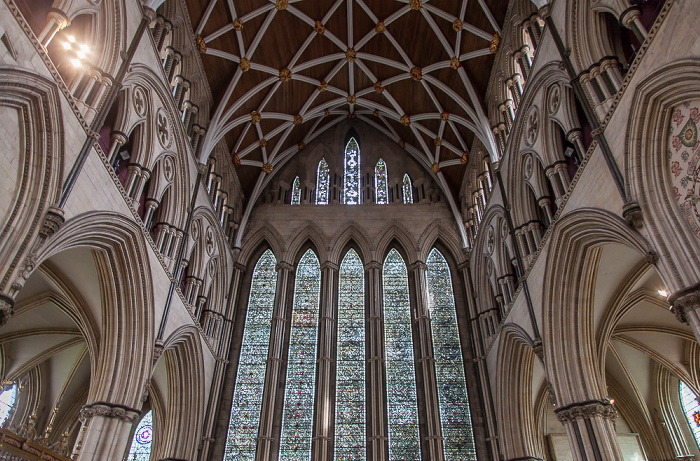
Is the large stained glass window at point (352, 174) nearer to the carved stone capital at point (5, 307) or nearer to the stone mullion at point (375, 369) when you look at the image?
the stone mullion at point (375, 369)

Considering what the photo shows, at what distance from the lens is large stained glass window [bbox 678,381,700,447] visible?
13742mm

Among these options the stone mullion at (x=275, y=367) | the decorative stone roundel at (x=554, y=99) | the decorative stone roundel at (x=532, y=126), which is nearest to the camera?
the decorative stone roundel at (x=554, y=99)

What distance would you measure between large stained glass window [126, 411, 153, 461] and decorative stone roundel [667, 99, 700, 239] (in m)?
14.0

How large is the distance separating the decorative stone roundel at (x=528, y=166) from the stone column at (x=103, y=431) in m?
10.1

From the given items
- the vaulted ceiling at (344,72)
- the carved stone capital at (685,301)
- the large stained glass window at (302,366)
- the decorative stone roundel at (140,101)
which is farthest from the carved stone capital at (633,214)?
the large stained glass window at (302,366)

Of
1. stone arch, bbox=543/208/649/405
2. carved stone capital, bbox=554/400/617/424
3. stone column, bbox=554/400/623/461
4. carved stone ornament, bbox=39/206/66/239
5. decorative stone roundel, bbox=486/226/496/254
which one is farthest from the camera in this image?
decorative stone roundel, bbox=486/226/496/254

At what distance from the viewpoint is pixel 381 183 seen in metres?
19.3

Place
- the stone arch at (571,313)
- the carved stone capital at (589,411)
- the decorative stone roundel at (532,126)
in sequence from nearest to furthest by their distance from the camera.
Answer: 1. the carved stone capital at (589,411)
2. the stone arch at (571,313)
3. the decorative stone roundel at (532,126)

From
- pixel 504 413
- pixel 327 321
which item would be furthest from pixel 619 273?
pixel 327 321

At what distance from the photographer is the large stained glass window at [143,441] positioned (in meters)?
14.1

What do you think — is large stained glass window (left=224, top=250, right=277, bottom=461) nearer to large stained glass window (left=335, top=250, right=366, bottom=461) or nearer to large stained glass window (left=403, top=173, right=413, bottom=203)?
large stained glass window (left=335, top=250, right=366, bottom=461)

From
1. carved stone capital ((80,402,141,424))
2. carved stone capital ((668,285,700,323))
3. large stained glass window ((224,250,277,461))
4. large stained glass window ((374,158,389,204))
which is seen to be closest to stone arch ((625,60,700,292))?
carved stone capital ((668,285,700,323))

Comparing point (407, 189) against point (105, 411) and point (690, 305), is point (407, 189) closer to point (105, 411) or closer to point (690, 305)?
point (105, 411)

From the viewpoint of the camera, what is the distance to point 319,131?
66.5 feet
